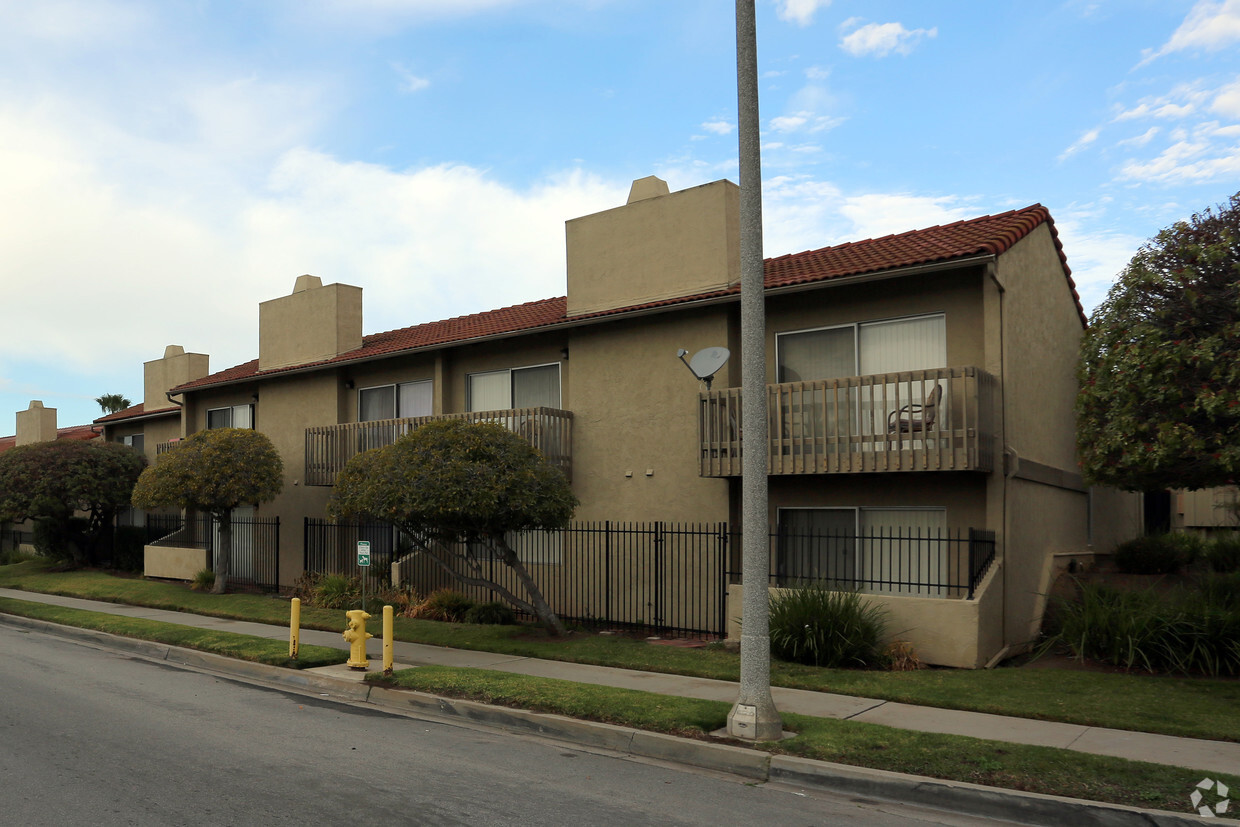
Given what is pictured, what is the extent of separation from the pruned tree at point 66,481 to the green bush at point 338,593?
35.2 ft

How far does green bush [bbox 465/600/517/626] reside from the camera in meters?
16.4

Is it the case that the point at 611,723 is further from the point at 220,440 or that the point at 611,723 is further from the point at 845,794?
the point at 220,440

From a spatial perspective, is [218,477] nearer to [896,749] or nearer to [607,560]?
[607,560]

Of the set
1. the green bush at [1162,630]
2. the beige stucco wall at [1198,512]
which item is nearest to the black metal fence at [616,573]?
the green bush at [1162,630]

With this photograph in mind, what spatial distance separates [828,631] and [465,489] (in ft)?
17.1

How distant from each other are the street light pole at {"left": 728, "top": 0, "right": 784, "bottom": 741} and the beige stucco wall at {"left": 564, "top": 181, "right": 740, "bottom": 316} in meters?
7.01

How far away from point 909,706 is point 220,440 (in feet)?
54.3

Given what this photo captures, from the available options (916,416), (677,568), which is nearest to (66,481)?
(677,568)

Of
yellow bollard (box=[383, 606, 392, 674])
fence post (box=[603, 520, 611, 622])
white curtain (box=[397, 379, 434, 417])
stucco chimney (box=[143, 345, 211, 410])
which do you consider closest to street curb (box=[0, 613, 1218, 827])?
yellow bollard (box=[383, 606, 392, 674])

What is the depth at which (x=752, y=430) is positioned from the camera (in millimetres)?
8789

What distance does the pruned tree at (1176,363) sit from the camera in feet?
33.6

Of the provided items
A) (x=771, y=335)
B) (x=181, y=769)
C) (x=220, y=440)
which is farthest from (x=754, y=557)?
(x=220, y=440)

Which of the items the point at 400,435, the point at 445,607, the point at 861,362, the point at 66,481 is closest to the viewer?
the point at 861,362

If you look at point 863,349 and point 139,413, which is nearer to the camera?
point 863,349
